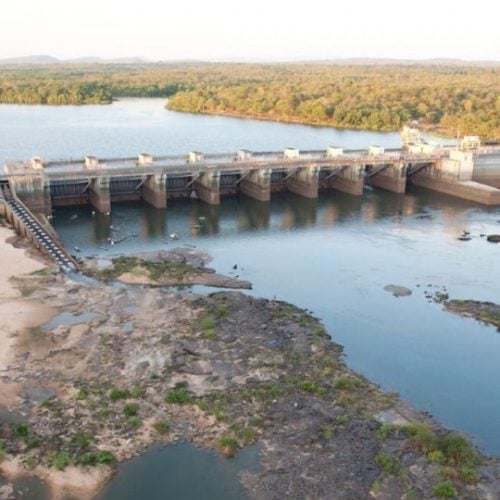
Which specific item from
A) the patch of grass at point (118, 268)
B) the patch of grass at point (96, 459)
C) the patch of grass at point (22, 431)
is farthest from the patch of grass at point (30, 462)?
the patch of grass at point (118, 268)

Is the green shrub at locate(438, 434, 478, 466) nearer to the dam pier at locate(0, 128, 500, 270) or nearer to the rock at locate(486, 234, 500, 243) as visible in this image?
the dam pier at locate(0, 128, 500, 270)

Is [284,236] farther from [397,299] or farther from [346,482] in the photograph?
[346,482]

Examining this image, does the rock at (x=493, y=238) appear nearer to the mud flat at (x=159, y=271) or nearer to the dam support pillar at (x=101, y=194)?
the mud flat at (x=159, y=271)

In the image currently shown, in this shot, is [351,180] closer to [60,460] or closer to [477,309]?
[477,309]

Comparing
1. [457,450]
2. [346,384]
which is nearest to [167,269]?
[346,384]

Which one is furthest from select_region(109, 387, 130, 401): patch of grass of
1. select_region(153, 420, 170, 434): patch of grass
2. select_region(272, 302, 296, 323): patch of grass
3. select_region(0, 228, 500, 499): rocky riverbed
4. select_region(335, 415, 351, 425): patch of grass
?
select_region(272, 302, 296, 323): patch of grass
